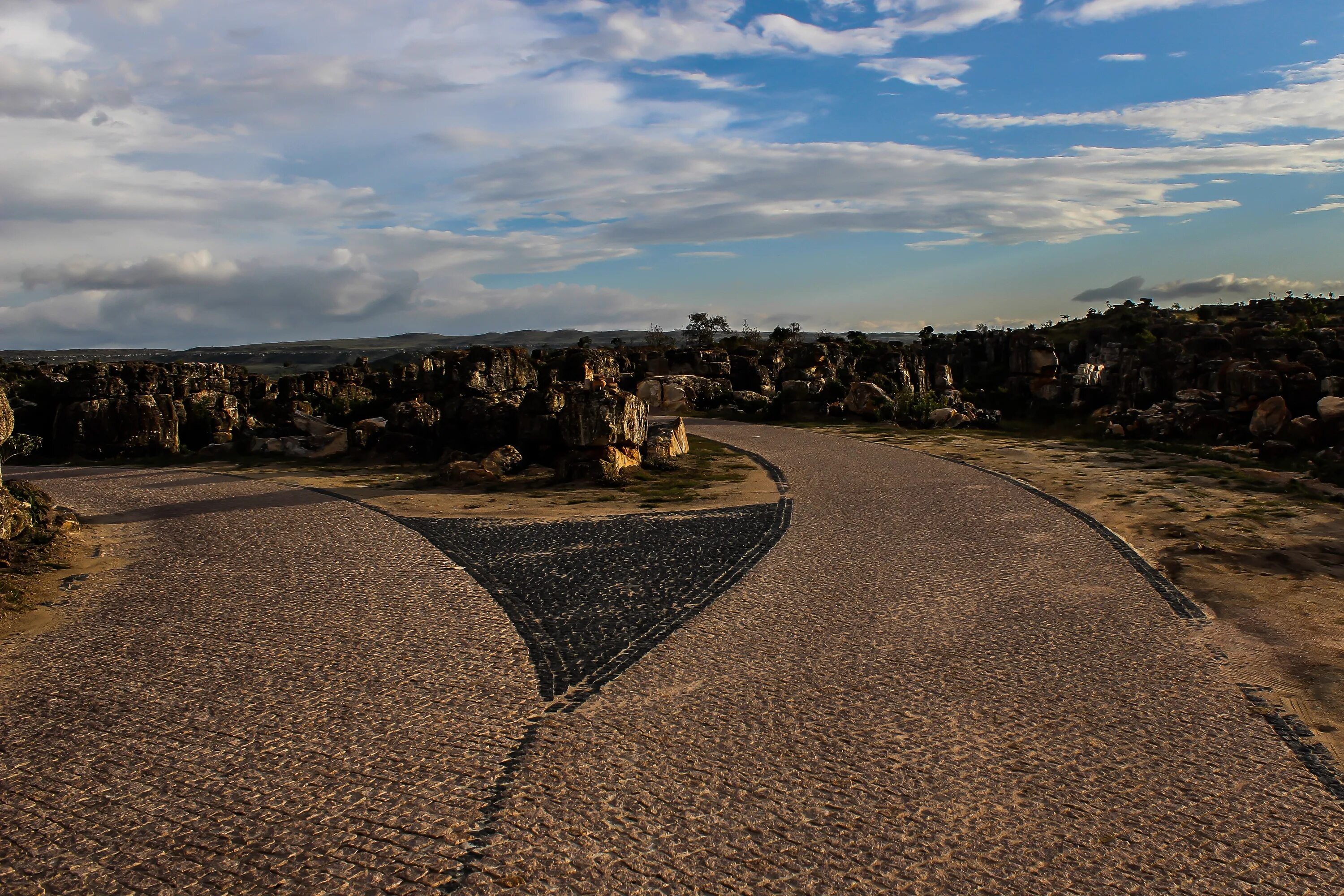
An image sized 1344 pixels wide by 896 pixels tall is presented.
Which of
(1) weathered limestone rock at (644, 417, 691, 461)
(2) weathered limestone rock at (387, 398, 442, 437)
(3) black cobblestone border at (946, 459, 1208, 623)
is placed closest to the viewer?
(3) black cobblestone border at (946, 459, 1208, 623)

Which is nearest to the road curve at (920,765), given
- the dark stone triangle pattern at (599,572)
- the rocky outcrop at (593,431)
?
the dark stone triangle pattern at (599,572)

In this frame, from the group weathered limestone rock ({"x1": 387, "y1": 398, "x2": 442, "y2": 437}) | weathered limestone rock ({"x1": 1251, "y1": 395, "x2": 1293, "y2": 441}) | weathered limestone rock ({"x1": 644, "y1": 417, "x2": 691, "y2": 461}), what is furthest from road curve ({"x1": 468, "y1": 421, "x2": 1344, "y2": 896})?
weathered limestone rock ({"x1": 1251, "y1": 395, "x2": 1293, "y2": 441})

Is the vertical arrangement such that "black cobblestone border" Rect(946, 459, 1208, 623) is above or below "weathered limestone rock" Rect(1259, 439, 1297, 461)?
below

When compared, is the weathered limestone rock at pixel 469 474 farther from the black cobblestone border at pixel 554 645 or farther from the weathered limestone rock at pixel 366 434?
the black cobblestone border at pixel 554 645

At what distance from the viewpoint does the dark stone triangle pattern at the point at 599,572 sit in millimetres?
7086

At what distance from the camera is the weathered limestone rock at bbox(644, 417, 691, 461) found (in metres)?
18.8

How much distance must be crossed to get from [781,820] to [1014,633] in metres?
3.73

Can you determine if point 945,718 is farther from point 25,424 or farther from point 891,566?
point 25,424

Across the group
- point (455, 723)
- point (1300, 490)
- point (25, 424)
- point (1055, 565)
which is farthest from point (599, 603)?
point (25, 424)

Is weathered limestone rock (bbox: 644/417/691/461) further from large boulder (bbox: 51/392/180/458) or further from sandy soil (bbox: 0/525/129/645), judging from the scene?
large boulder (bbox: 51/392/180/458)

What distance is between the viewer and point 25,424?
73.5 ft

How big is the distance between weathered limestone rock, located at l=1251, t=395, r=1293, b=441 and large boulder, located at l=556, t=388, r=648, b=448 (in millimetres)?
14462

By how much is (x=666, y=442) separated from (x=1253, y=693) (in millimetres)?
13779

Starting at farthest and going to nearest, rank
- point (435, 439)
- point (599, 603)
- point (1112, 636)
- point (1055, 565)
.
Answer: point (435, 439) → point (1055, 565) → point (599, 603) → point (1112, 636)
